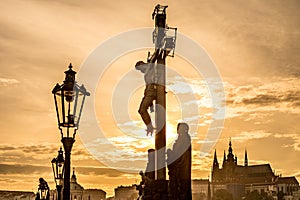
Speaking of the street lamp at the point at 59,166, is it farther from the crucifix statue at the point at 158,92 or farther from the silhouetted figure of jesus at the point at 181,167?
the silhouetted figure of jesus at the point at 181,167

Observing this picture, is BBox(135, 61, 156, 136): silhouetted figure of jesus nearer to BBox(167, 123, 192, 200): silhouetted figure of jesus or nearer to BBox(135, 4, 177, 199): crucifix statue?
BBox(135, 4, 177, 199): crucifix statue

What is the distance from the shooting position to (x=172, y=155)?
10430 mm

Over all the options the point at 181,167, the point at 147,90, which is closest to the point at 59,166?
the point at 147,90

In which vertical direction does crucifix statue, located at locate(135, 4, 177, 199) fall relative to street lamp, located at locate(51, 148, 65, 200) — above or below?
above

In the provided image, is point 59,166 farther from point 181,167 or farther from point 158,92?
point 181,167

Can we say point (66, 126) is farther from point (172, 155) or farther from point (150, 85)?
point (150, 85)

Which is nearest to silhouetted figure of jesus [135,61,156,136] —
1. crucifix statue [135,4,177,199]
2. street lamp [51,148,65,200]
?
crucifix statue [135,4,177,199]

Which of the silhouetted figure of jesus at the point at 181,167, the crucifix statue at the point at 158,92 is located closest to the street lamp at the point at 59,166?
the crucifix statue at the point at 158,92

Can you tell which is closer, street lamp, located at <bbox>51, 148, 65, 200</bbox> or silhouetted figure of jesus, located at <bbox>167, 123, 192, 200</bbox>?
silhouetted figure of jesus, located at <bbox>167, 123, 192, 200</bbox>

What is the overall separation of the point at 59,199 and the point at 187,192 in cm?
673

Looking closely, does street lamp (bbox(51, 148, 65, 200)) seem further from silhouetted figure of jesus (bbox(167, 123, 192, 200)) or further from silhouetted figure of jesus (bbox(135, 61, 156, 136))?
silhouetted figure of jesus (bbox(167, 123, 192, 200))

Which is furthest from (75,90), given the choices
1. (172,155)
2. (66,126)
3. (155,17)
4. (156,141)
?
(155,17)

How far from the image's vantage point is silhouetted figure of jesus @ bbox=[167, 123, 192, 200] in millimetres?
10273

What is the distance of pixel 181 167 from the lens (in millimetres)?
10289
